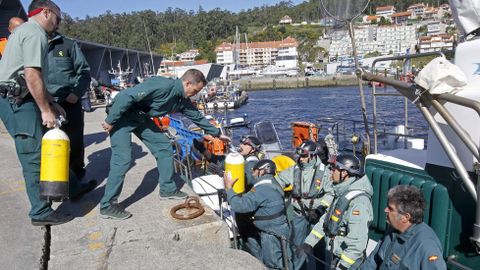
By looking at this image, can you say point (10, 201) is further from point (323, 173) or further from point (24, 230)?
point (323, 173)

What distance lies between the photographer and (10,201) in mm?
4824

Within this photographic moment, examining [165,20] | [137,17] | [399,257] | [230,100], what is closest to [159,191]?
[399,257]

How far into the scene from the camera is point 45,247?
358 cm

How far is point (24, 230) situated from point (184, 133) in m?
6.99

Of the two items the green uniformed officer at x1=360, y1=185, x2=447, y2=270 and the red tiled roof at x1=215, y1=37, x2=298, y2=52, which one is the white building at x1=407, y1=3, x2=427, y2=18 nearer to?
the red tiled roof at x1=215, y1=37, x2=298, y2=52

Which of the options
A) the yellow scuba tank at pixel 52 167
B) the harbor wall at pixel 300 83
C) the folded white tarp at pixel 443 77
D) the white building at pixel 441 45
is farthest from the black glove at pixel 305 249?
the harbor wall at pixel 300 83

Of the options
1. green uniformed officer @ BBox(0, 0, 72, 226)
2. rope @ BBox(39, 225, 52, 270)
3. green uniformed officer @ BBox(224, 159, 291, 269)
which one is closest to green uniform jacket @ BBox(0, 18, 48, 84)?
green uniformed officer @ BBox(0, 0, 72, 226)

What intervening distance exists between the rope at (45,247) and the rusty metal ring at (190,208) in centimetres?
119

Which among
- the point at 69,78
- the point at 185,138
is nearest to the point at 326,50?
the point at 185,138

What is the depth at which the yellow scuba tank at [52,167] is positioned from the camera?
3.40 metres

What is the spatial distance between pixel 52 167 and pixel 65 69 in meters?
1.60

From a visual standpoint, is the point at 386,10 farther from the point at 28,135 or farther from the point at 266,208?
the point at 28,135

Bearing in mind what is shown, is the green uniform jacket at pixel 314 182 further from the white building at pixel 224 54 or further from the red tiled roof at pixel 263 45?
the white building at pixel 224 54

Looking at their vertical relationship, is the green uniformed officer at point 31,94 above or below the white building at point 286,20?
below
